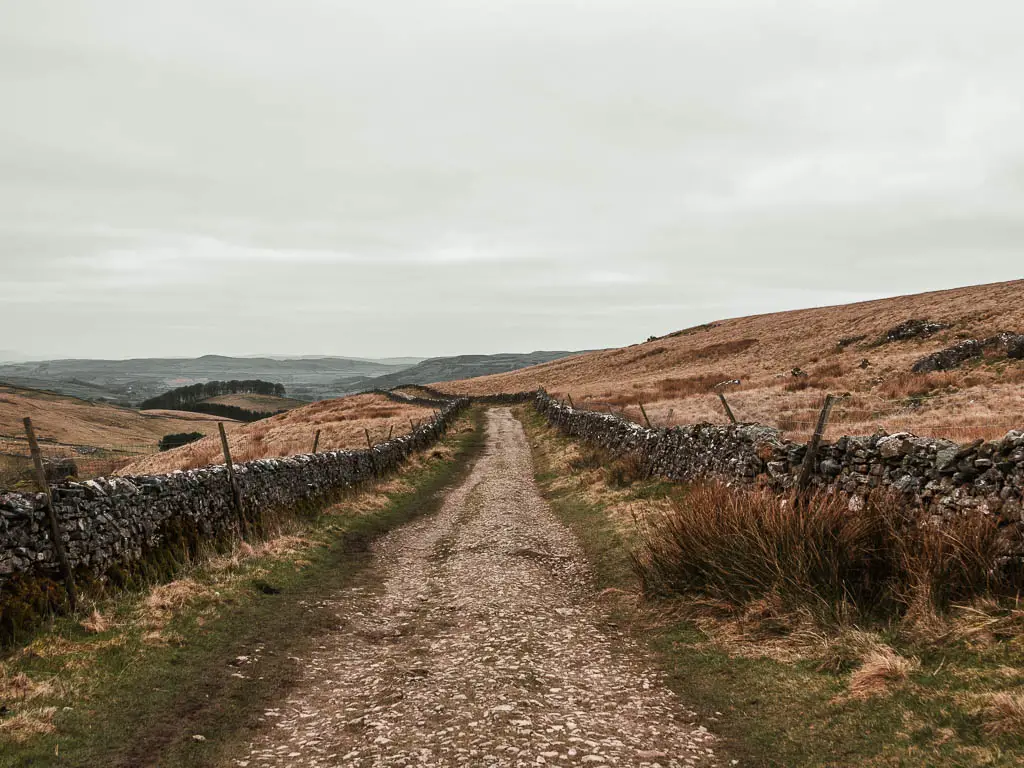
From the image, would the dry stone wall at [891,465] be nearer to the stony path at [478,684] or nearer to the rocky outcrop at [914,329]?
the stony path at [478,684]

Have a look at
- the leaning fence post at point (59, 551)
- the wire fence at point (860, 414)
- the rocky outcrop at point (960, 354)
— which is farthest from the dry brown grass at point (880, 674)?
the rocky outcrop at point (960, 354)

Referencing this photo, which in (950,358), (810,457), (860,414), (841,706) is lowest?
(841,706)

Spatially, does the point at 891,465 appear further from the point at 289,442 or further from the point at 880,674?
the point at 289,442

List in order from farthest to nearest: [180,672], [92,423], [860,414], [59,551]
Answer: [92,423] < [860,414] < [59,551] < [180,672]

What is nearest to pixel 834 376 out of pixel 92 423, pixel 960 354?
pixel 960 354

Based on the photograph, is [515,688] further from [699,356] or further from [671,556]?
[699,356]

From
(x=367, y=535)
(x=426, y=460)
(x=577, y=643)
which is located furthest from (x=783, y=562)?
(x=426, y=460)

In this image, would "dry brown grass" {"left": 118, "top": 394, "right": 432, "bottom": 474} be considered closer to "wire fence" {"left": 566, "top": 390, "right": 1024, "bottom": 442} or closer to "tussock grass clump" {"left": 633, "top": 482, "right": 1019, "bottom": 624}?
"wire fence" {"left": 566, "top": 390, "right": 1024, "bottom": 442}

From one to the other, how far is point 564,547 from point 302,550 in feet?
18.8

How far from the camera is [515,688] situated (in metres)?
6.88

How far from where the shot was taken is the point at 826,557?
26.3 feet

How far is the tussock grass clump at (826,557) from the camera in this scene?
6.96 metres

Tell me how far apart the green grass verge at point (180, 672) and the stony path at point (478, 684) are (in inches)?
18.6

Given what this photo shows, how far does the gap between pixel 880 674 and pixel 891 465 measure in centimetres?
384
